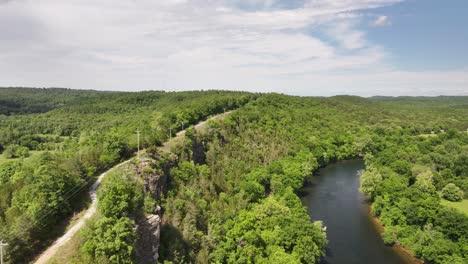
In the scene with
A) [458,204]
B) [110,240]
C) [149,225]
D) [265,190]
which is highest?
[110,240]

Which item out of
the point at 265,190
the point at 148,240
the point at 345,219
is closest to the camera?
the point at 148,240

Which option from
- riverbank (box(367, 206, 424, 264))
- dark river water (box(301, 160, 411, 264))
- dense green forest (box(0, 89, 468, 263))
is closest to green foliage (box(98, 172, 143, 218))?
dense green forest (box(0, 89, 468, 263))

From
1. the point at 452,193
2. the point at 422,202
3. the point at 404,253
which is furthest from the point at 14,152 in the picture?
the point at 452,193

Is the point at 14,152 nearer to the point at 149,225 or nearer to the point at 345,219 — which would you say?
the point at 149,225

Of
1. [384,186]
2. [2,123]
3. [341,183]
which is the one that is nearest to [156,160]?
[384,186]

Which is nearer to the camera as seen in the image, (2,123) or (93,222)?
(93,222)

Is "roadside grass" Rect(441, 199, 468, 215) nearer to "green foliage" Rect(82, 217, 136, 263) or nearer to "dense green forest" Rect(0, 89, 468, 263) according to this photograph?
"dense green forest" Rect(0, 89, 468, 263)

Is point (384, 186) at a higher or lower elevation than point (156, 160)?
lower

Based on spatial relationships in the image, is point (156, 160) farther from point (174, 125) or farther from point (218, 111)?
point (218, 111)
